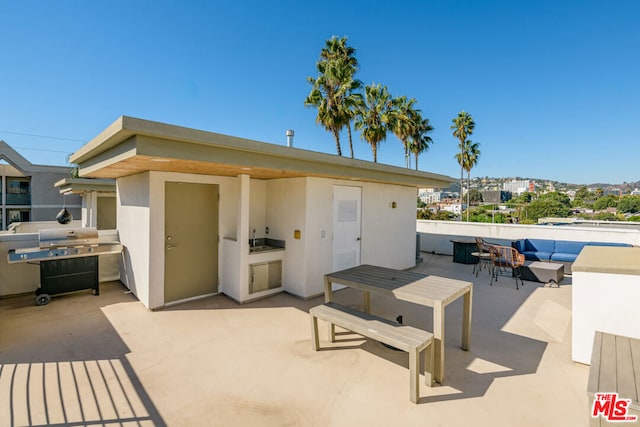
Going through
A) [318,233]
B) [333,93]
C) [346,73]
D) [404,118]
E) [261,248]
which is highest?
[346,73]

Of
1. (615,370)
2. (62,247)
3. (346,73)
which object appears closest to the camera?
(615,370)

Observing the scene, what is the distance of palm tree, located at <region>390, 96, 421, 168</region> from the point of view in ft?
54.1

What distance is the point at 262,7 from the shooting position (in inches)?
313

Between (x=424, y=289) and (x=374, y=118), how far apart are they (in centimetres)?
1359

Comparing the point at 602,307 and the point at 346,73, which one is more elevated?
the point at 346,73

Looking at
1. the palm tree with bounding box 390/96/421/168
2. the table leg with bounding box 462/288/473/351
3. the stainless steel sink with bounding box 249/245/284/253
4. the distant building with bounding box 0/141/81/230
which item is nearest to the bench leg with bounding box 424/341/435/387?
the table leg with bounding box 462/288/473/351

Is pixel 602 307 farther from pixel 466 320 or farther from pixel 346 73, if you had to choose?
pixel 346 73

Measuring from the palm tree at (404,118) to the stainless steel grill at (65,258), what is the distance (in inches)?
577

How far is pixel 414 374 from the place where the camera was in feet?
8.12

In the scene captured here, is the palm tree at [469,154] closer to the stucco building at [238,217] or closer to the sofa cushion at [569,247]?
the sofa cushion at [569,247]

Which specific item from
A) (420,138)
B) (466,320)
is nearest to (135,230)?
(466,320)

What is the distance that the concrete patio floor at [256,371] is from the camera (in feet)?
7.70

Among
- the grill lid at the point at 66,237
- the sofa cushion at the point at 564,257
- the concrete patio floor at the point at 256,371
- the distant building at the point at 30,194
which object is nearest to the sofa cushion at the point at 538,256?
the sofa cushion at the point at 564,257

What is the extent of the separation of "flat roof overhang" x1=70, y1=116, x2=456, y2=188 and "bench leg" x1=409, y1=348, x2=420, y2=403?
2.95 metres
